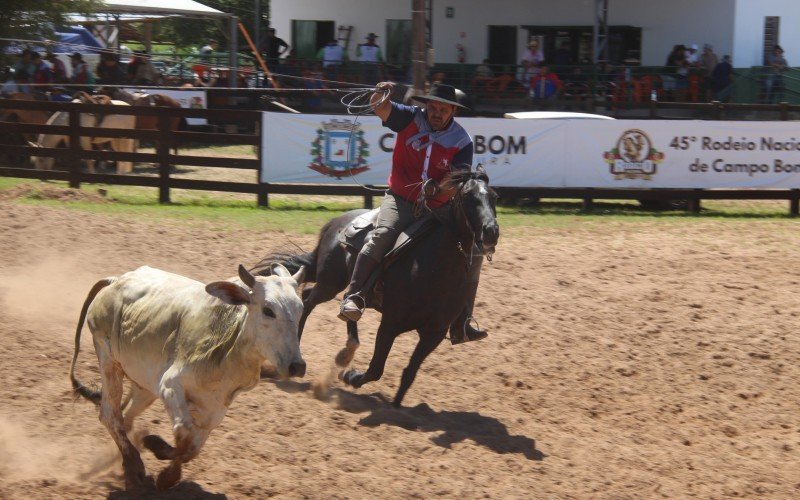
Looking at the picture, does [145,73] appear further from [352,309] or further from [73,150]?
[352,309]

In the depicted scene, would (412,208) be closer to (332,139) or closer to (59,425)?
(59,425)

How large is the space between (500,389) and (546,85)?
A: 16.7 meters

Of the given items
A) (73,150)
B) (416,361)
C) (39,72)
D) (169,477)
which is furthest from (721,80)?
(169,477)

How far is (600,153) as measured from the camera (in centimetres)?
1602

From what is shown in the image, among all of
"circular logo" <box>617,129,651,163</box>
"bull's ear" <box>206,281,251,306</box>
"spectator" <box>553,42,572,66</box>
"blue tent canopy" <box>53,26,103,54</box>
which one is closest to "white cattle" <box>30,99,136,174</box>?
"blue tent canopy" <box>53,26,103,54</box>

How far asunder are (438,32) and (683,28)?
22.5 feet

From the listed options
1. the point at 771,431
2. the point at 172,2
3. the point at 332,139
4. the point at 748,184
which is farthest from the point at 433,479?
the point at 172,2

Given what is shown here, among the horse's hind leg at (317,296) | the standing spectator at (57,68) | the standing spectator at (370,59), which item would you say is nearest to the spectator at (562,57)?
the standing spectator at (370,59)

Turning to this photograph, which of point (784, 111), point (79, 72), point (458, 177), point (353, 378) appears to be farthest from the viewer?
point (79, 72)

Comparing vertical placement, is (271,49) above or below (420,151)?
above

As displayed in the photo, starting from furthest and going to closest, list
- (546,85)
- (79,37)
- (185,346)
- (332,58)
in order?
(79,37), (332,58), (546,85), (185,346)

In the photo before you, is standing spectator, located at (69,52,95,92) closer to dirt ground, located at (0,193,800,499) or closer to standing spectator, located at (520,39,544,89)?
standing spectator, located at (520,39,544,89)

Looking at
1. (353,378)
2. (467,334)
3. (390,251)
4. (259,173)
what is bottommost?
(353,378)

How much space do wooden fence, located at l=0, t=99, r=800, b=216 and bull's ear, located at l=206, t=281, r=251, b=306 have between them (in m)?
10.0
